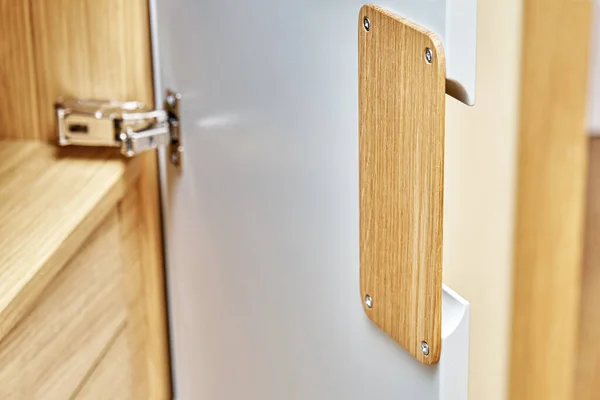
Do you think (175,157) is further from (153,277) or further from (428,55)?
(428,55)

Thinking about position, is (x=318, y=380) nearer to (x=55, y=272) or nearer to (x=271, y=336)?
(x=271, y=336)

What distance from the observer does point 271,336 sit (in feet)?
1.86

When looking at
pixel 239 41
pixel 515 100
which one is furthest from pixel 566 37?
pixel 239 41

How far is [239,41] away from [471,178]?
0.21 meters

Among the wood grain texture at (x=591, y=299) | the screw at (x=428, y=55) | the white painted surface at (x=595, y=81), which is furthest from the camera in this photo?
the wood grain texture at (x=591, y=299)

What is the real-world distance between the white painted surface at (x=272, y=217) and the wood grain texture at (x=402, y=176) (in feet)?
0.05

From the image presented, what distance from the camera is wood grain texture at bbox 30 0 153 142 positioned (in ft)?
2.13

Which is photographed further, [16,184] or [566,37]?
[16,184]

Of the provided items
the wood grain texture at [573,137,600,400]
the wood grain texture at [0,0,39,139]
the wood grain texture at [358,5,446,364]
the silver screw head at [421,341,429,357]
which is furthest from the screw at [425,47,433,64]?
the wood grain texture at [0,0,39,139]

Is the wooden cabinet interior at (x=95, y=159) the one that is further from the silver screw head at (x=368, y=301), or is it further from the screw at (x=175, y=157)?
the silver screw head at (x=368, y=301)

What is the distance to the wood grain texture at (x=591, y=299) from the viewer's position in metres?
0.61

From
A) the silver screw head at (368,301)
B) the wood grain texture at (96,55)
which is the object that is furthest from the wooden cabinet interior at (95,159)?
the silver screw head at (368,301)

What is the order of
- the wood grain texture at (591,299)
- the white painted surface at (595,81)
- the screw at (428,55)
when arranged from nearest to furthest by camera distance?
the screw at (428,55) → the white painted surface at (595,81) → the wood grain texture at (591,299)

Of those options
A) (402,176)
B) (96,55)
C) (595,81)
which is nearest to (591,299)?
(595,81)
